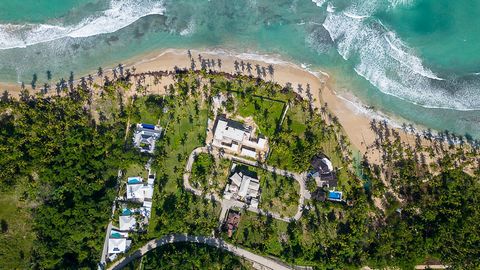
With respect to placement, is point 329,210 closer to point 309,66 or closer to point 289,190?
point 289,190

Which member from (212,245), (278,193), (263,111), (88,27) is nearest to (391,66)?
(263,111)

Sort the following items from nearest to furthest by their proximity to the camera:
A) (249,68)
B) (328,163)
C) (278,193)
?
(278,193), (328,163), (249,68)

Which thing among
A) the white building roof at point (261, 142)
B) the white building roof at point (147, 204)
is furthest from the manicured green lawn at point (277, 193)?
the white building roof at point (147, 204)

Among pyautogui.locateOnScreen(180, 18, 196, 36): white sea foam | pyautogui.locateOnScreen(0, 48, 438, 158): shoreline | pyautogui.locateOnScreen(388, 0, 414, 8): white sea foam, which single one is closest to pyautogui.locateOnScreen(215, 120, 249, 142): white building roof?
pyautogui.locateOnScreen(0, 48, 438, 158): shoreline

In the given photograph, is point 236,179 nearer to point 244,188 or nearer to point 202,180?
point 244,188

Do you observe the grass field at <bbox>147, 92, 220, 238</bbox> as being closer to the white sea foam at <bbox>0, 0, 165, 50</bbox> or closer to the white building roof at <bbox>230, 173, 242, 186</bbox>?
the white building roof at <bbox>230, 173, 242, 186</bbox>

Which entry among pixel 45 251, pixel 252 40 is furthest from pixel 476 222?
pixel 45 251

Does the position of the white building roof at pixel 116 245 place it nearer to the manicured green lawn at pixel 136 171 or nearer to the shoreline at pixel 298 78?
the manicured green lawn at pixel 136 171
